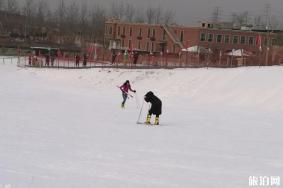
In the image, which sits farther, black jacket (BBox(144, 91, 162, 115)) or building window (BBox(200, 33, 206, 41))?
building window (BBox(200, 33, 206, 41))

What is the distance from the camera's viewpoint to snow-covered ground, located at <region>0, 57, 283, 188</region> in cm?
1028

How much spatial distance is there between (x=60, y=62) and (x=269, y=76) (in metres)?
30.1

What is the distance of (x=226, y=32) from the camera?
7675cm

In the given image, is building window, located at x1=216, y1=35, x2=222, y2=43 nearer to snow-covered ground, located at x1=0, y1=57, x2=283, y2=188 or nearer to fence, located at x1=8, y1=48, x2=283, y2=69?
fence, located at x1=8, y1=48, x2=283, y2=69

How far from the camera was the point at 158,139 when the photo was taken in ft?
52.9

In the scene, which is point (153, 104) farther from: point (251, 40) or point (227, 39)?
point (251, 40)

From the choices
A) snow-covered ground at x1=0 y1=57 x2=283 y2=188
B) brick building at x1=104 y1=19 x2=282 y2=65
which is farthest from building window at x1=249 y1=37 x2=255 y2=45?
snow-covered ground at x1=0 y1=57 x2=283 y2=188

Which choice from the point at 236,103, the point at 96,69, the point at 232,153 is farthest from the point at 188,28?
the point at 232,153

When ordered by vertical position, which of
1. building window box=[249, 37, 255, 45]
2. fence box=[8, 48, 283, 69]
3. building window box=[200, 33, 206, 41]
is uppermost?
building window box=[200, 33, 206, 41]

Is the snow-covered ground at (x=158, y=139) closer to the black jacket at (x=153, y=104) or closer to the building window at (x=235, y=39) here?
the black jacket at (x=153, y=104)

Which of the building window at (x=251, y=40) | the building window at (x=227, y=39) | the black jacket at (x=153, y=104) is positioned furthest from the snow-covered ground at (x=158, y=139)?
the building window at (x=251, y=40)

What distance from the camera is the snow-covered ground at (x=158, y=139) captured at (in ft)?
33.7

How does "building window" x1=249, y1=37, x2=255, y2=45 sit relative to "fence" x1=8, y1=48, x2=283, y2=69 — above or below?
above

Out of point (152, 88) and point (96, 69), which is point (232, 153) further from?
point (96, 69)
